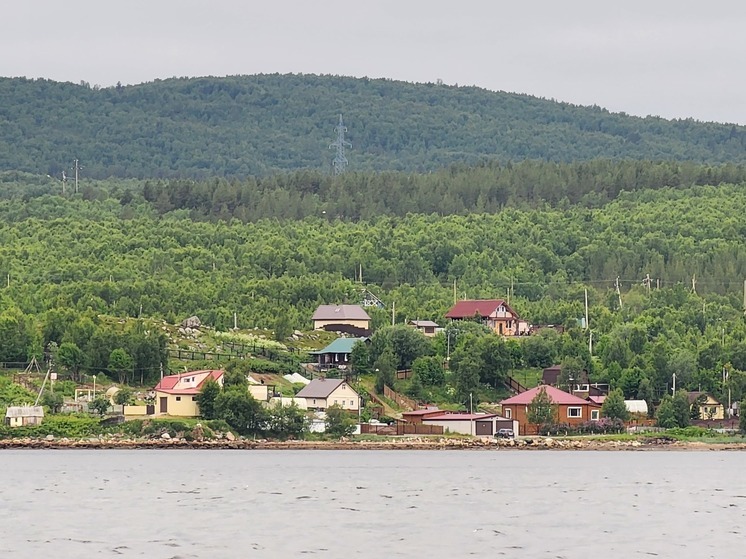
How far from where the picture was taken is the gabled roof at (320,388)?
82312 mm

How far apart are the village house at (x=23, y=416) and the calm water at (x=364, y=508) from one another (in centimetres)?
737

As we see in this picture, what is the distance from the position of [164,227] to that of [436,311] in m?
47.7

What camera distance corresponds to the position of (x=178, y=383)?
78.3m

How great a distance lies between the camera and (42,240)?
14450 centimetres

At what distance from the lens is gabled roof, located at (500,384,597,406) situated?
83.3 meters

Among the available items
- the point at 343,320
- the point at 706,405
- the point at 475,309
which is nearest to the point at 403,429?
the point at 706,405

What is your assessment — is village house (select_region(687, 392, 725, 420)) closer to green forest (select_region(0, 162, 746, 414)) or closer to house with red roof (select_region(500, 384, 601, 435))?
green forest (select_region(0, 162, 746, 414))

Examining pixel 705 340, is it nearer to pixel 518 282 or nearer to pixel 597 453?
pixel 597 453

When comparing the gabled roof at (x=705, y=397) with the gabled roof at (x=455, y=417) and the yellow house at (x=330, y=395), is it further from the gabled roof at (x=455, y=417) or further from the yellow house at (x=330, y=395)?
the yellow house at (x=330, y=395)

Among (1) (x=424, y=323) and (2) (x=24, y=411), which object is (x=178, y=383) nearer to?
(2) (x=24, y=411)

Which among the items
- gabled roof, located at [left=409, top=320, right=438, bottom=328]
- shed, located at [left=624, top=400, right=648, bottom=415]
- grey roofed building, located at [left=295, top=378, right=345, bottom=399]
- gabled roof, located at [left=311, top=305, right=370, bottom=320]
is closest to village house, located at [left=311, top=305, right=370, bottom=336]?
gabled roof, located at [left=311, top=305, right=370, bottom=320]

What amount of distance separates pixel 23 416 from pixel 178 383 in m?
7.31

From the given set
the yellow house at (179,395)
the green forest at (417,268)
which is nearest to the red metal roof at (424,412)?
the green forest at (417,268)

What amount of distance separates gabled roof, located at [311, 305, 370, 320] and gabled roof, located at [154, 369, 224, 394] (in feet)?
94.2
